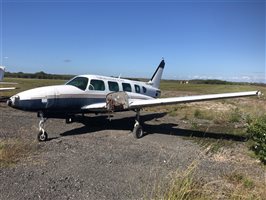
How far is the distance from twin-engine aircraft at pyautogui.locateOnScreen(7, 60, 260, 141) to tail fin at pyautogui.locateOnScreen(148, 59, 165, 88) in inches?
178

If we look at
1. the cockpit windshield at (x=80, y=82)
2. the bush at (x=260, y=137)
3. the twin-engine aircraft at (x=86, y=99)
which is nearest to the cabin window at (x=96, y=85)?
the twin-engine aircraft at (x=86, y=99)

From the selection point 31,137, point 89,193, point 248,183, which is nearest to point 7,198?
point 89,193

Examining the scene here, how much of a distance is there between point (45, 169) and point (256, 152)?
6.70 meters

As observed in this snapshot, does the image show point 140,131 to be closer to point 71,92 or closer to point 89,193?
point 71,92

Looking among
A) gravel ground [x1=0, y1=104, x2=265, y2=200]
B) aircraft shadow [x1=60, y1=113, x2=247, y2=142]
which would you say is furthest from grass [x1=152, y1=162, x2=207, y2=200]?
aircraft shadow [x1=60, y1=113, x2=247, y2=142]

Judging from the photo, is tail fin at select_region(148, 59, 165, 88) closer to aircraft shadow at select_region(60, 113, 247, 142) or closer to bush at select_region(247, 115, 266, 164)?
aircraft shadow at select_region(60, 113, 247, 142)

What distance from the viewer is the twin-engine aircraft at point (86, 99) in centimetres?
1098

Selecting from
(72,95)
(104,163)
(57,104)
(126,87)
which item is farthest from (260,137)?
(57,104)

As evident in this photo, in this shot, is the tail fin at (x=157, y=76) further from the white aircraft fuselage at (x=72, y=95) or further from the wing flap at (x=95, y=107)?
the wing flap at (x=95, y=107)

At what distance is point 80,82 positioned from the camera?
13.1m

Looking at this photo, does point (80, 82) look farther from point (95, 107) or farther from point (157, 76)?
point (157, 76)

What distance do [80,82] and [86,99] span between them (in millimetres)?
778

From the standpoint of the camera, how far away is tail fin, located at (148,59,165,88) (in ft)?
64.6

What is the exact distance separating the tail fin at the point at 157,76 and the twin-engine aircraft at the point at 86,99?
4511mm
